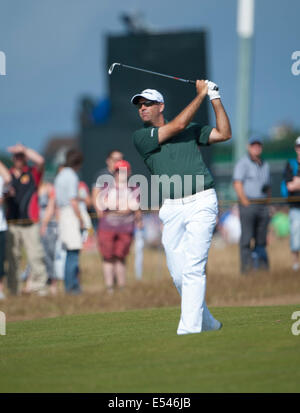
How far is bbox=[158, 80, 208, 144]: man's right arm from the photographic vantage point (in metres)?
7.27

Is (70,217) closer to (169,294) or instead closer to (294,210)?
(169,294)

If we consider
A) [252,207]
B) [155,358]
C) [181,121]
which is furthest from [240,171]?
[155,358]

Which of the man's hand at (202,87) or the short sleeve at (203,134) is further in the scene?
the short sleeve at (203,134)

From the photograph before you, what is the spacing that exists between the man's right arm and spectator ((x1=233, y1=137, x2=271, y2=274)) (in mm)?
6893

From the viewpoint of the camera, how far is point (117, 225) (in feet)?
43.5

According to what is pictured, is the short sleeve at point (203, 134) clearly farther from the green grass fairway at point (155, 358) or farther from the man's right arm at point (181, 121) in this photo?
the green grass fairway at point (155, 358)

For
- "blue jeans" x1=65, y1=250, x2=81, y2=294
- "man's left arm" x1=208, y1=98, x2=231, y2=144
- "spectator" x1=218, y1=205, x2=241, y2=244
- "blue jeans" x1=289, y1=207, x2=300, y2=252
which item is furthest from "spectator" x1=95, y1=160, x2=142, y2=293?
"spectator" x1=218, y1=205, x2=241, y2=244

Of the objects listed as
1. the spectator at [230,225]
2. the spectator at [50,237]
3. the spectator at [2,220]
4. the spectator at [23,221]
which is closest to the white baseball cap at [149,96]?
the spectator at [2,220]

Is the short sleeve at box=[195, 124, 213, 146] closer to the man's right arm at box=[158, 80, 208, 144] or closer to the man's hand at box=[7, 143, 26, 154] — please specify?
the man's right arm at box=[158, 80, 208, 144]

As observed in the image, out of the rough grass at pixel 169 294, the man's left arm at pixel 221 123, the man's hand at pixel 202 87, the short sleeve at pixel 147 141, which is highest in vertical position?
the man's hand at pixel 202 87

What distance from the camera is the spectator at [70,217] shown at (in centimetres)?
1300

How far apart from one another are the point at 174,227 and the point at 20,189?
244 inches

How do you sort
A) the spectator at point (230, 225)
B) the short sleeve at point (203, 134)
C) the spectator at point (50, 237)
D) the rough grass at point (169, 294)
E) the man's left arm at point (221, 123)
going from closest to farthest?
the man's left arm at point (221, 123) → the short sleeve at point (203, 134) → the rough grass at point (169, 294) → the spectator at point (50, 237) → the spectator at point (230, 225)

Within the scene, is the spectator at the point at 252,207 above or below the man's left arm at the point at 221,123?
below
